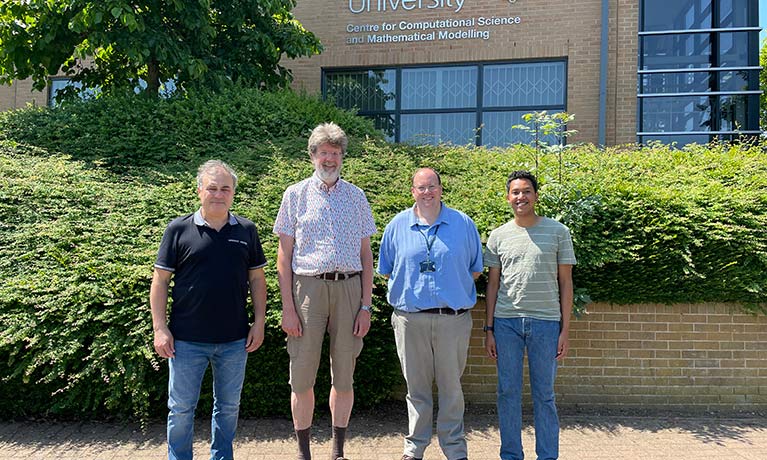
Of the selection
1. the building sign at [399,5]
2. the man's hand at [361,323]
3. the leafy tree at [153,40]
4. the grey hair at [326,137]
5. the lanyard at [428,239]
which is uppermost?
the building sign at [399,5]

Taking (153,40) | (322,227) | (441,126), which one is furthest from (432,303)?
(441,126)

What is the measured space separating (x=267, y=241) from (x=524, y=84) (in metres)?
7.45

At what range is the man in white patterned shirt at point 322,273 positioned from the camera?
3441mm

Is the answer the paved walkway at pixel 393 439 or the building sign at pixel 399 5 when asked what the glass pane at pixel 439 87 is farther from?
the paved walkway at pixel 393 439

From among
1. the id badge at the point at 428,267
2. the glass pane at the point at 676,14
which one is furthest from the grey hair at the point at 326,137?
the glass pane at the point at 676,14

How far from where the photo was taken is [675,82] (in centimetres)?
1018

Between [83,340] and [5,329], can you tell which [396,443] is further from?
[5,329]

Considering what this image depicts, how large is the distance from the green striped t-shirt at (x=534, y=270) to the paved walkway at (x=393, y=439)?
1.15 metres

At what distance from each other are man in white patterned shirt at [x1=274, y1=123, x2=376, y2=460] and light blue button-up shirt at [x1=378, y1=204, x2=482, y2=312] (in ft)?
0.60

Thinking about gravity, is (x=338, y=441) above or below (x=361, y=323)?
below

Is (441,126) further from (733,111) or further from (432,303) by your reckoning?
(432,303)

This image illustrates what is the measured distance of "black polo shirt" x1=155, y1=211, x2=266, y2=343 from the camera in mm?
3203

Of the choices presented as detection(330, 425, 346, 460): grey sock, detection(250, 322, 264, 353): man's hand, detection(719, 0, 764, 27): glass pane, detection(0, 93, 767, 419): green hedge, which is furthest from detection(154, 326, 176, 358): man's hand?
detection(719, 0, 764, 27): glass pane

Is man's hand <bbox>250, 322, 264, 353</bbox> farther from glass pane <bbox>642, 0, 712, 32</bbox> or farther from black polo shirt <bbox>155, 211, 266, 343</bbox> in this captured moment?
glass pane <bbox>642, 0, 712, 32</bbox>
